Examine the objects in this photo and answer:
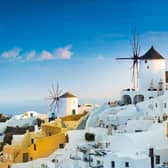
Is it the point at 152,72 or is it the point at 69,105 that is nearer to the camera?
the point at 152,72

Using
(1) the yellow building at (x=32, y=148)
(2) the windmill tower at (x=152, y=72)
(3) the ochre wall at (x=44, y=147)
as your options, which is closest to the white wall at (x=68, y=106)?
(2) the windmill tower at (x=152, y=72)

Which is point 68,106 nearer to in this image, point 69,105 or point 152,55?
point 69,105

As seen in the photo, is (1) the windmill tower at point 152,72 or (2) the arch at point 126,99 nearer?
(1) the windmill tower at point 152,72

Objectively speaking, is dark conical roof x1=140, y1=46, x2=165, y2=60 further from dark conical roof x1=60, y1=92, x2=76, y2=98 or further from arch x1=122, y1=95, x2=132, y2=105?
dark conical roof x1=60, y1=92, x2=76, y2=98

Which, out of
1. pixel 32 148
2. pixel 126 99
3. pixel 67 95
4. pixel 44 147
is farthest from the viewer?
pixel 67 95

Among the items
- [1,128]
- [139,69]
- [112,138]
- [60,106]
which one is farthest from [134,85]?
[112,138]

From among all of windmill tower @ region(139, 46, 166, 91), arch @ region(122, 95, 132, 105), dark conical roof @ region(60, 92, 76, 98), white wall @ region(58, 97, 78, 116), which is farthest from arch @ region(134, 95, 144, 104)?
dark conical roof @ region(60, 92, 76, 98)

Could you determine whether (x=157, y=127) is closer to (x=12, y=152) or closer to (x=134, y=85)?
(x=12, y=152)

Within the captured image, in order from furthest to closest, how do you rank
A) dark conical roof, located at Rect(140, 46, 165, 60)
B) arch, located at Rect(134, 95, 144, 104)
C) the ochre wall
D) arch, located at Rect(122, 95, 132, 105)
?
1. arch, located at Rect(122, 95, 132, 105)
2. dark conical roof, located at Rect(140, 46, 165, 60)
3. arch, located at Rect(134, 95, 144, 104)
4. the ochre wall

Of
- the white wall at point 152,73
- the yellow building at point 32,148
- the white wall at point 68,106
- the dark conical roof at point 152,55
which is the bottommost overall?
the yellow building at point 32,148

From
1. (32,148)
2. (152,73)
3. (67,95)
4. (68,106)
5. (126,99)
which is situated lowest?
(32,148)

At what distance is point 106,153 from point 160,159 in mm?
2212

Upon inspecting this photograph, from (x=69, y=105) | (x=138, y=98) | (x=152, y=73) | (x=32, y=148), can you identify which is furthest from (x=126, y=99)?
(x=32, y=148)

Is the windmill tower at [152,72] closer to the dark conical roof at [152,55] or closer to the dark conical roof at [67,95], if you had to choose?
the dark conical roof at [152,55]
